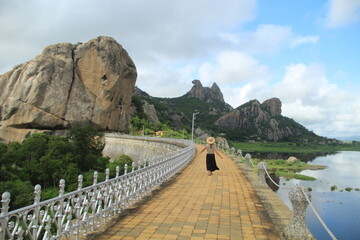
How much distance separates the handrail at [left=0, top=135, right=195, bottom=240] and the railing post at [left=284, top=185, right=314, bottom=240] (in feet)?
11.2

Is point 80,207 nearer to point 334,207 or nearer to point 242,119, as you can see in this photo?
point 334,207

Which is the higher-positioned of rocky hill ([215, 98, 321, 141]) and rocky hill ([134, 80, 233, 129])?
rocky hill ([134, 80, 233, 129])

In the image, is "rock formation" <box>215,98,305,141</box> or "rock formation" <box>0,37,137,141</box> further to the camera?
"rock formation" <box>215,98,305,141</box>

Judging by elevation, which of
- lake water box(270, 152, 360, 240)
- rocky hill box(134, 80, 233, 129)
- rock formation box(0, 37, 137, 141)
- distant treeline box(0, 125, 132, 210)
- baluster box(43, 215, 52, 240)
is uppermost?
rocky hill box(134, 80, 233, 129)

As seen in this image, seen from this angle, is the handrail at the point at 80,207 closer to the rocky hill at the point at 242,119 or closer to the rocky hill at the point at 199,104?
the rocky hill at the point at 199,104

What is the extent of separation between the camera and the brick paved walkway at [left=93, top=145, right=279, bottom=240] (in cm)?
499

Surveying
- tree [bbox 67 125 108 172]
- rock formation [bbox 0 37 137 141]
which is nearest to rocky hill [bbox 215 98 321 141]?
rock formation [bbox 0 37 137 141]

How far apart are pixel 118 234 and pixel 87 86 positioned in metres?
56.8

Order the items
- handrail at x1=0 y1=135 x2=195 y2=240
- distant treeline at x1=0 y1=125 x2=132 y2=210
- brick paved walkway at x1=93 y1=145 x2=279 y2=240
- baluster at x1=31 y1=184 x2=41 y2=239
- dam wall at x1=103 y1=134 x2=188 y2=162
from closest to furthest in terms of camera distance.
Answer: handrail at x1=0 y1=135 x2=195 y2=240 → baluster at x1=31 y1=184 x2=41 y2=239 → brick paved walkway at x1=93 y1=145 x2=279 y2=240 → distant treeline at x1=0 y1=125 x2=132 y2=210 → dam wall at x1=103 y1=134 x2=188 y2=162

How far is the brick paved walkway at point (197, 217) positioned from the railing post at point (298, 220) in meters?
0.37

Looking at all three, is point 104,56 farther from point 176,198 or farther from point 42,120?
point 176,198

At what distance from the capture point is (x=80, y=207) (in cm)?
479

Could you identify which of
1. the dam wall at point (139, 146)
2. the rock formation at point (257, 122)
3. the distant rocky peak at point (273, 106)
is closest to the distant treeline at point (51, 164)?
the dam wall at point (139, 146)

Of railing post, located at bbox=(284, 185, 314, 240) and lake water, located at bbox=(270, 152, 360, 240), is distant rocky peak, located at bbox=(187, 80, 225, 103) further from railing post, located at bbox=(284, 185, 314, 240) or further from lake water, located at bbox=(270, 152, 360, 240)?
railing post, located at bbox=(284, 185, 314, 240)
